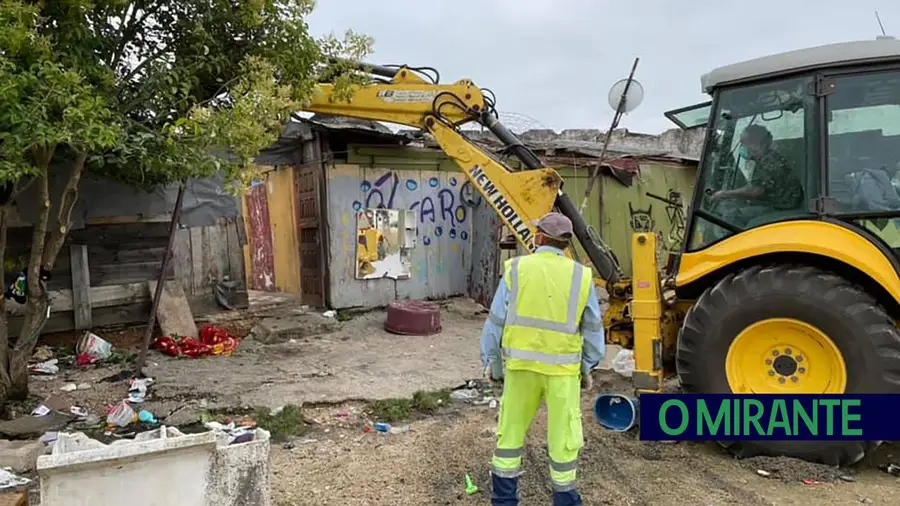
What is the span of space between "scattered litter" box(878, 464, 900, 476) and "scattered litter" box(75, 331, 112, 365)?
686cm

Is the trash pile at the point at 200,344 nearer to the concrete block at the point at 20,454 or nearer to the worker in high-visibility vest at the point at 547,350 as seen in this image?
the concrete block at the point at 20,454

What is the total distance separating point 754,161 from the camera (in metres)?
4.50

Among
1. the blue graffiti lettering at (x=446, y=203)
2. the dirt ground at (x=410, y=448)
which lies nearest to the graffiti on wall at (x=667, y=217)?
the blue graffiti lettering at (x=446, y=203)

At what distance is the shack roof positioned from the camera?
407cm

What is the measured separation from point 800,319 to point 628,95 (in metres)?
2.80

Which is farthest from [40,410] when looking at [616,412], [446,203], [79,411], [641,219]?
[641,219]

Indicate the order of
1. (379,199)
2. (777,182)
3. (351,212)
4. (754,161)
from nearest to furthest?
(777,182), (754,161), (351,212), (379,199)

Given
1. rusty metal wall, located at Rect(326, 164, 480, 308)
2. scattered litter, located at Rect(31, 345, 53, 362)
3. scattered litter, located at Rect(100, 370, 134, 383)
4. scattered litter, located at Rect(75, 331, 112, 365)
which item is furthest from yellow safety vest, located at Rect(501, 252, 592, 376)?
rusty metal wall, located at Rect(326, 164, 480, 308)

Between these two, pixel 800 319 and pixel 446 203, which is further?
pixel 446 203

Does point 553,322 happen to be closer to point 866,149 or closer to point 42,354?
point 866,149

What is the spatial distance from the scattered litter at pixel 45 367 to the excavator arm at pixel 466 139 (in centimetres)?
358

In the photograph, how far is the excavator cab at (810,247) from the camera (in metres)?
3.95

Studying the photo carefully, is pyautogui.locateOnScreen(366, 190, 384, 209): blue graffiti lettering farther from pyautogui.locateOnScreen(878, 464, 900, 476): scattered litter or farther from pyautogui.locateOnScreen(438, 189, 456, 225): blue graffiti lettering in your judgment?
pyautogui.locateOnScreen(878, 464, 900, 476): scattered litter

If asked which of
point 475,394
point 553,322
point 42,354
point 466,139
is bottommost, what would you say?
point 475,394
